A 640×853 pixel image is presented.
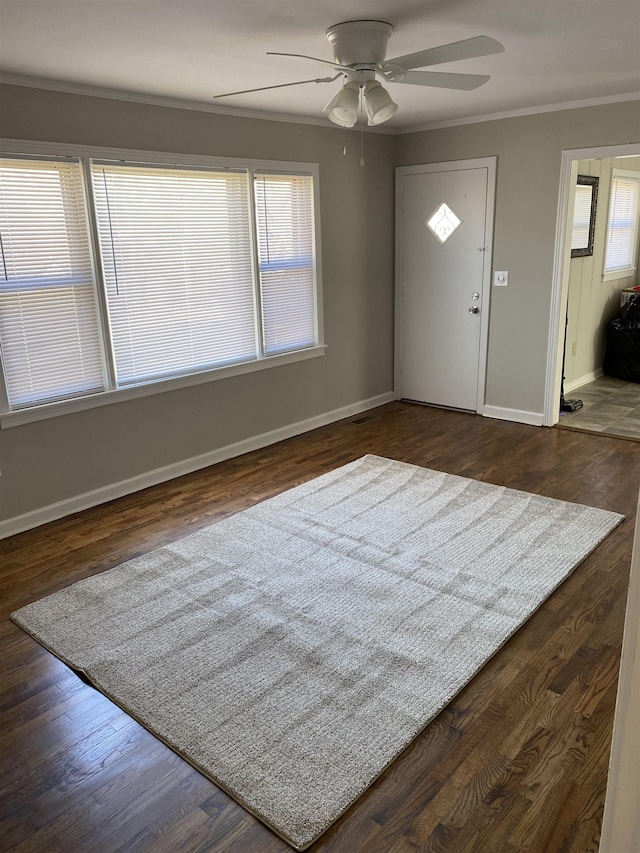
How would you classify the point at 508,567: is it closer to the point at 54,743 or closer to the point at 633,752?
the point at 54,743

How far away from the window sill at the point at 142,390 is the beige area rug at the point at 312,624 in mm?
1044

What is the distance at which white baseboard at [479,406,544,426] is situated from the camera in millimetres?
5359

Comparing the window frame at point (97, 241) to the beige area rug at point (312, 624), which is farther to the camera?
→ the window frame at point (97, 241)

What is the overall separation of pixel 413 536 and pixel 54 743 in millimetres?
2017

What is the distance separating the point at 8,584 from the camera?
10.3 ft

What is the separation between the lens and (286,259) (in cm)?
495

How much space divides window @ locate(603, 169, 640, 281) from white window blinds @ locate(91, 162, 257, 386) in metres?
3.91

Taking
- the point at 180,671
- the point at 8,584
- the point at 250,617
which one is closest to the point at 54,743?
the point at 180,671

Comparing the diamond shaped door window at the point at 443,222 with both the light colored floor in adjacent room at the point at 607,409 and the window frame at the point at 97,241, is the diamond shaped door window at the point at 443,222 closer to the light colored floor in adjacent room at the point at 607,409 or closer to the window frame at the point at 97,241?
the window frame at the point at 97,241

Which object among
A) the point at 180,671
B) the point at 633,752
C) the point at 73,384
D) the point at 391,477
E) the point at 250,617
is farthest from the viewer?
the point at 391,477

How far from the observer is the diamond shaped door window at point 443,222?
5500mm

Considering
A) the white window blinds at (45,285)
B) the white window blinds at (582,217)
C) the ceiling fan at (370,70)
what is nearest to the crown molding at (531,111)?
the white window blinds at (582,217)

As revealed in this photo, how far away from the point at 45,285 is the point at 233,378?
1.53 m

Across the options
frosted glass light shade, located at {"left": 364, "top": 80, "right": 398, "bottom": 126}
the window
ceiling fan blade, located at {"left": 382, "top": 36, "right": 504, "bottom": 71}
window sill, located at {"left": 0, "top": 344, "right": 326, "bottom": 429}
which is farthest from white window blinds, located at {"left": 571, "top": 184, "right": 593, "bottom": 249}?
ceiling fan blade, located at {"left": 382, "top": 36, "right": 504, "bottom": 71}
